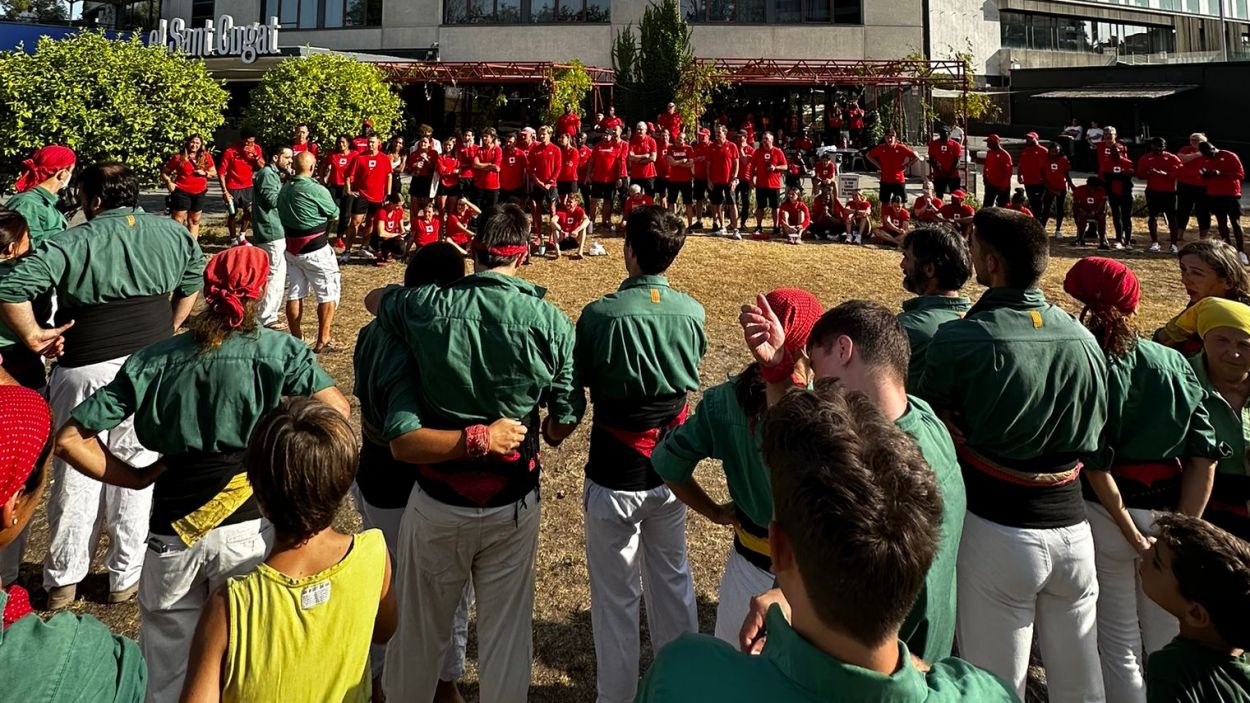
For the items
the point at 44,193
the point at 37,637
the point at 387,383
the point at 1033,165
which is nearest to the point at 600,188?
the point at 1033,165

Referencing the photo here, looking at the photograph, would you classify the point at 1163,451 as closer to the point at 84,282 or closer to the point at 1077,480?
the point at 1077,480

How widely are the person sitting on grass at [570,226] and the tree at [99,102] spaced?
5.92 m

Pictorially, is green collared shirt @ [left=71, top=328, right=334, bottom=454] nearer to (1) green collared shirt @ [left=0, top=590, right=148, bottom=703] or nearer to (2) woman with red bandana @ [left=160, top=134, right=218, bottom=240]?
(1) green collared shirt @ [left=0, top=590, right=148, bottom=703]

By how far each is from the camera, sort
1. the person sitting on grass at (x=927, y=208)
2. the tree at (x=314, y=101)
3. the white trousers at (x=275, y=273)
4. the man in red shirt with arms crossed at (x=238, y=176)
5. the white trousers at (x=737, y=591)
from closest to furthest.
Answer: the white trousers at (x=737, y=591), the white trousers at (x=275, y=273), the man in red shirt with arms crossed at (x=238, y=176), the person sitting on grass at (x=927, y=208), the tree at (x=314, y=101)

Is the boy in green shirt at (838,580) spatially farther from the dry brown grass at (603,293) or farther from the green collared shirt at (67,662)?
the dry brown grass at (603,293)

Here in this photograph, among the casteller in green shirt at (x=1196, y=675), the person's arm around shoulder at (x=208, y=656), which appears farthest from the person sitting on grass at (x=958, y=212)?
the person's arm around shoulder at (x=208, y=656)

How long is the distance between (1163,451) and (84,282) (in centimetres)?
473

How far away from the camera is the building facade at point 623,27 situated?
28609mm

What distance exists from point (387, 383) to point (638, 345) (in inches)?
39.6

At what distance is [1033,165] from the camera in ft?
47.3

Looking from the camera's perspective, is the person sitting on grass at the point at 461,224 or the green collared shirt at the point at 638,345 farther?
the person sitting on grass at the point at 461,224

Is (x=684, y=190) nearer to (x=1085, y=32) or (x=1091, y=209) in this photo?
(x=1091, y=209)

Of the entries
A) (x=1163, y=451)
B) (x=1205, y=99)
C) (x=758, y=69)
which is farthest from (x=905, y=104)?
(x=1163, y=451)

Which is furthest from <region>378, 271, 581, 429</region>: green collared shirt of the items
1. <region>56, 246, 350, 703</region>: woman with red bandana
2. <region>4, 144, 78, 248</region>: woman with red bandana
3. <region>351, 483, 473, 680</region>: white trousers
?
<region>4, 144, 78, 248</region>: woman with red bandana
